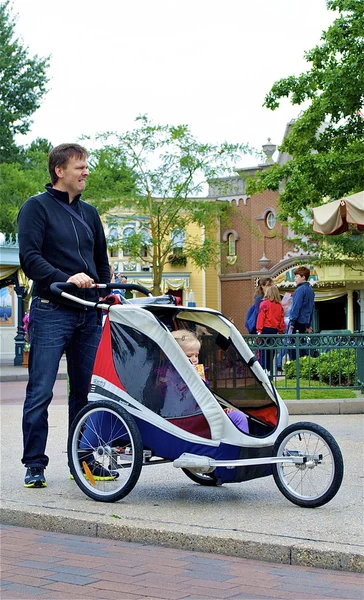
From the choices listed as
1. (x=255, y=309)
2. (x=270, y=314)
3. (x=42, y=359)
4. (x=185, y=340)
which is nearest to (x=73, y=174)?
(x=42, y=359)

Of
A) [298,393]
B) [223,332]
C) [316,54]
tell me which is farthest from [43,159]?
[223,332]

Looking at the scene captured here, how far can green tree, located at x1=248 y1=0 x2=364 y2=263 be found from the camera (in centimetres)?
2334

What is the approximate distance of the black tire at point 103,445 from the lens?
5805mm

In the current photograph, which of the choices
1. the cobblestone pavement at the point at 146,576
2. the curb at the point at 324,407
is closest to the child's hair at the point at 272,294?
the curb at the point at 324,407

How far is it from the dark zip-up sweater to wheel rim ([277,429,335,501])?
164cm

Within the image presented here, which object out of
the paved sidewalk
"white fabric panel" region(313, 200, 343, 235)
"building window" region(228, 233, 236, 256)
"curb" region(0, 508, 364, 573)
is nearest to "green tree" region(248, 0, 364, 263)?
"white fabric panel" region(313, 200, 343, 235)

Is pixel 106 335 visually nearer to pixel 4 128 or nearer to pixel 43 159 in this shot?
pixel 43 159

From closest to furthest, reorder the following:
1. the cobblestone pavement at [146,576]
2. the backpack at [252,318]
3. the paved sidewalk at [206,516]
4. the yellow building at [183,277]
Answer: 1. the cobblestone pavement at [146,576]
2. the paved sidewalk at [206,516]
3. the backpack at [252,318]
4. the yellow building at [183,277]

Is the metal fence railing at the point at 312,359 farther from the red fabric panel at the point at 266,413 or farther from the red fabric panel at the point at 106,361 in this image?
the red fabric panel at the point at 106,361

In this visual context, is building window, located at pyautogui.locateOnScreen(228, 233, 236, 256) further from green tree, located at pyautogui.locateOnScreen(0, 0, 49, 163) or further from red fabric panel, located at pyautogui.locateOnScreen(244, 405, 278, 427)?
red fabric panel, located at pyautogui.locateOnScreen(244, 405, 278, 427)

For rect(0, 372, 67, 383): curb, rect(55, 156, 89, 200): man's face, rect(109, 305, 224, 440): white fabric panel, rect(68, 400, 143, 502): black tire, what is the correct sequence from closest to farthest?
rect(109, 305, 224, 440): white fabric panel
rect(68, 400, 143, 502): black tire
rect(55, 156, 89, 200): man's face
rect(0, 372, 67, 383): curb

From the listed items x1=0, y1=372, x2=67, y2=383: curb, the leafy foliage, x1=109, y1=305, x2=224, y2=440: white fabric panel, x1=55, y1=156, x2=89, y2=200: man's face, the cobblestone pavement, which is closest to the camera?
the cobblestone pavement

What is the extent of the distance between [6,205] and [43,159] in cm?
506

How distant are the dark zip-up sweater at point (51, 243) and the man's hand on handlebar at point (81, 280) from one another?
0.18 metres
